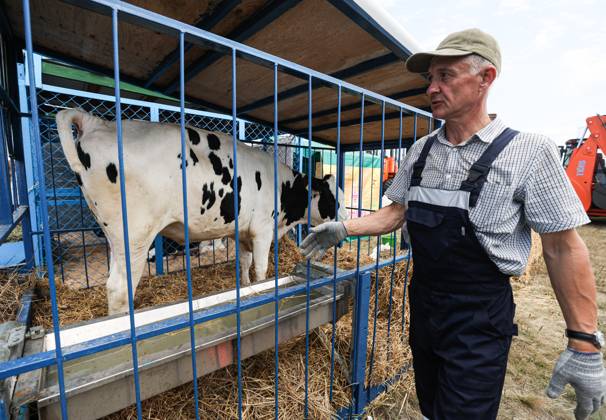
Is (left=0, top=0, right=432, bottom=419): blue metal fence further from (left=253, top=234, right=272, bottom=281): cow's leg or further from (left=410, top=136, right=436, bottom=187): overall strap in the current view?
(left=253, top=234, right=272, bottom=281): cow's leg

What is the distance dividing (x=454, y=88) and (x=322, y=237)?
→ 1.04 metres

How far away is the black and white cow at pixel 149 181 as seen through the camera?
2.04 meters

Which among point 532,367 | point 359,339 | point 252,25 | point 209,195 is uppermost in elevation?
point 252,25

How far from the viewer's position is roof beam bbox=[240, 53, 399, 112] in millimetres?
2416

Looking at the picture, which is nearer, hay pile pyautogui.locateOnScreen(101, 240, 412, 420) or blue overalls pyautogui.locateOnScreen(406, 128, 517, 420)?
blue overalls pyautogui.locateOnScreen(406, 128, 517, 420)

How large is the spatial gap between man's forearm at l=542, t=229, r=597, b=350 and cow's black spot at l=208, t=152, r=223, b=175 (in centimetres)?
Answer: 239

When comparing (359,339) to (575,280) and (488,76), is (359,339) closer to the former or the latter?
(575,280)

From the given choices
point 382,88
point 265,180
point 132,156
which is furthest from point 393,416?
point 382,88

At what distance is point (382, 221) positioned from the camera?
73.8 inches

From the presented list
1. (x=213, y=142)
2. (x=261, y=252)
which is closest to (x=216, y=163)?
(x=213, y=142)

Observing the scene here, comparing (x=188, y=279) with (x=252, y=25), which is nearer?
(x=188, y=279)

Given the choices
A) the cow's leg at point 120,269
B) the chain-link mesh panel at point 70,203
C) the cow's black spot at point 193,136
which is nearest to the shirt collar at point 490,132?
the cow's black spot at point 193,136

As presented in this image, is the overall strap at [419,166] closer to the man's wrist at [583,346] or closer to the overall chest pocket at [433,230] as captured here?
the overall chest pocket at [433,230]

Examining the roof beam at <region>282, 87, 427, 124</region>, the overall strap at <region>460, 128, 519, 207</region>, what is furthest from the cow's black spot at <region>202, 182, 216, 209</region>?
the overall strap at <region>460, 128, 519, 207</region>
